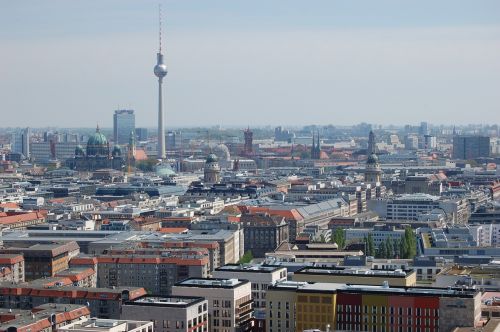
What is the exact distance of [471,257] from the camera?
62.7 m

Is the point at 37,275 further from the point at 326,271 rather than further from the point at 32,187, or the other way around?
the point at 32,187

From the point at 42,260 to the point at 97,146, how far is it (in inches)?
3981

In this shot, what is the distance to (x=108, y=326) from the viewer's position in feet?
132

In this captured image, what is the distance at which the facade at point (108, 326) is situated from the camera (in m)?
39.6

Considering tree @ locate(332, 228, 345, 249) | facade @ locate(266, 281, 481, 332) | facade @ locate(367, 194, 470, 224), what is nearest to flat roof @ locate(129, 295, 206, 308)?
facade @ locate(266, 281, 481, 332)

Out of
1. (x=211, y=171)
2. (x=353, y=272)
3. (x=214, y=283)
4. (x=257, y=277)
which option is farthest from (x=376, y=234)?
(x=211, y=171)

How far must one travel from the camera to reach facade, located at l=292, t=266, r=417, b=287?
48062 mm

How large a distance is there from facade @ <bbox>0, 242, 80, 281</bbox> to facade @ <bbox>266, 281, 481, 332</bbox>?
21644 mm

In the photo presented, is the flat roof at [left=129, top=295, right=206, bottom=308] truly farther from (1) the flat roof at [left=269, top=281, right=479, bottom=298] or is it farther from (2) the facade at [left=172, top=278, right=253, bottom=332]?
(1) the flat roof at [left=269, top=281, right=479, bottom=298]

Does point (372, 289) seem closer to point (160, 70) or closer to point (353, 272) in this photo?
point (353, 272)

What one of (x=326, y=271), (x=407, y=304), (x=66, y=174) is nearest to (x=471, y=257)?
(x=326, y=271)

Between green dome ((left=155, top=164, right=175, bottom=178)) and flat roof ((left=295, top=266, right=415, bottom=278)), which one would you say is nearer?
flat roof ((left=295, top=266, right=415, bottom=278))

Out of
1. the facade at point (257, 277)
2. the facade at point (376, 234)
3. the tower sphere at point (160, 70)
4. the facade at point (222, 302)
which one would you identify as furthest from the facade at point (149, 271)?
the tower sphere at point (160, 70)

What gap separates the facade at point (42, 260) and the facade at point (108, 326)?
22493 millimetres
